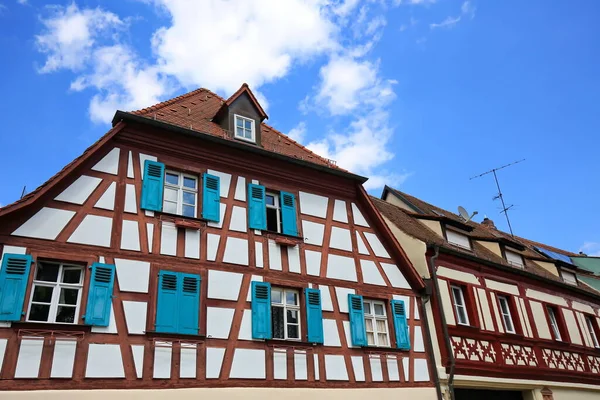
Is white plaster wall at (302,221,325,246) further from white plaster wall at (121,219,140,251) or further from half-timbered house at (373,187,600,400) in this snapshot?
white plaster wall at (121,219,140,251)

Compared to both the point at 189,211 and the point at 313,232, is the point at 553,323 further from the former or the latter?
the point at 189,211

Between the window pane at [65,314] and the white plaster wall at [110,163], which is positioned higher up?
the white plaster wall at [110,163]

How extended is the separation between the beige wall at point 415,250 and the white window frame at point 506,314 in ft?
11.9

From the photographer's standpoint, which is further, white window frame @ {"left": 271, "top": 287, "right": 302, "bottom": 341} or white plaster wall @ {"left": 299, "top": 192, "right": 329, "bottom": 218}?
white plaster wall @ {"left": 299, "top": 192, "right": 329, "bottom": 218}

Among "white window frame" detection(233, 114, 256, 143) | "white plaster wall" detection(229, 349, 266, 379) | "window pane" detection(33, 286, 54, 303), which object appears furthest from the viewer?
"white window frame" detection(233, 114, 256, 143)

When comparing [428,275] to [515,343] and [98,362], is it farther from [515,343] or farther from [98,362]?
[98,362]

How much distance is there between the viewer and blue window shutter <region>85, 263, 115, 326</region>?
32.0 ft

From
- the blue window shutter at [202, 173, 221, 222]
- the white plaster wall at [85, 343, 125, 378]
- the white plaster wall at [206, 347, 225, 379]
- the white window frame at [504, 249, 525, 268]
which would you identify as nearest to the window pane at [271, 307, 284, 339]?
the white plaster wall at [206, 347, 225, 379]

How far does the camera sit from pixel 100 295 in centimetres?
999

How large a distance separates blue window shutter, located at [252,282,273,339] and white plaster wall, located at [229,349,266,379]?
0.37m

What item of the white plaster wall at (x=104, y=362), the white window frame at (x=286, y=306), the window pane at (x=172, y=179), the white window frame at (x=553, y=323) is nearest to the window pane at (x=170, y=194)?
the window pane at (x=172, y=179)

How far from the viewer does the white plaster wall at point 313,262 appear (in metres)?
13.2

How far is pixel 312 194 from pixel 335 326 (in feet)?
12.0

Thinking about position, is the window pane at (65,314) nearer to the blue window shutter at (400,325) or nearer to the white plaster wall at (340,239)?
the white plaster wall at (340,239)
